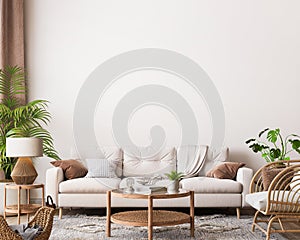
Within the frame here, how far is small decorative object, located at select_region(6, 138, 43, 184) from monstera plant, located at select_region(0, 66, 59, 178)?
712 millimetres

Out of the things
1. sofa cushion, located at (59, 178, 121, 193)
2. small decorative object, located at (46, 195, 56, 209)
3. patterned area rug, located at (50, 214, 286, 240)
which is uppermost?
sofa cushion, located at (59, 178, 121, 193)

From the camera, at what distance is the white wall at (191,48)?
7.09 meters

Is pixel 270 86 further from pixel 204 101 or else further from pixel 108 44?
pixel 108 44

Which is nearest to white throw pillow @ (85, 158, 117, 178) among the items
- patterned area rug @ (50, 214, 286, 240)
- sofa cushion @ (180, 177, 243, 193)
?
patterned area rug @ (50, 214, 286, 240)

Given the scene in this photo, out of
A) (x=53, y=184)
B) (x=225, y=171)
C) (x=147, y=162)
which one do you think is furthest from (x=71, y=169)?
(x=225, y=171)

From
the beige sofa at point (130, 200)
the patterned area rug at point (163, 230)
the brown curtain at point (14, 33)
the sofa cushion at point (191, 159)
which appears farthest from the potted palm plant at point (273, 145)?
the brown curtain at point (14, 33)

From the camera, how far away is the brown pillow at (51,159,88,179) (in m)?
6.29

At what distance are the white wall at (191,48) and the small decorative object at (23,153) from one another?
4.84ft

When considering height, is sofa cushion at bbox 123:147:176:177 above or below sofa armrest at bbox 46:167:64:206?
above

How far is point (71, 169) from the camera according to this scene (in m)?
6.30

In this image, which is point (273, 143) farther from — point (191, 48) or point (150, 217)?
point (150, 217)

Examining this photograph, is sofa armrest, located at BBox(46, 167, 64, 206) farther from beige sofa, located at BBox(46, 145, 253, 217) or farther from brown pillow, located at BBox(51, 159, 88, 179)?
brown pillow, located at BBox(51, 159, 88, 179)

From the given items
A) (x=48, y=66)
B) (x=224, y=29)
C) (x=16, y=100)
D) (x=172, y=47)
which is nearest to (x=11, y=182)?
(x=16, y=100)

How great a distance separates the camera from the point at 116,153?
22.0 feet
